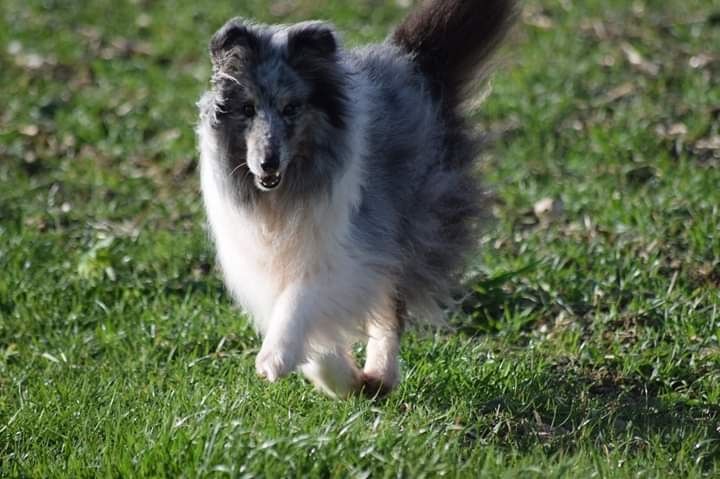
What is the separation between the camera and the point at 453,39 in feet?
17.7

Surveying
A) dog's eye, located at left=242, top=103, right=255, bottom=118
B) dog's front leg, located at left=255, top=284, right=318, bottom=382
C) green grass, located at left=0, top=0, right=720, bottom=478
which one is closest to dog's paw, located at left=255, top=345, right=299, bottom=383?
dog's front leg, located at left=255, top=284, right=318, bottom=382

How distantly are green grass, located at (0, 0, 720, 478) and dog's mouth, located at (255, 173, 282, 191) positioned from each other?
31.3 inches

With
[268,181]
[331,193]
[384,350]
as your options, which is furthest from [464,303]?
[268,181]

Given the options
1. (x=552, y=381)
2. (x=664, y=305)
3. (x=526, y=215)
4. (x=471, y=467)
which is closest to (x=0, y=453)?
(x=471, y=467)

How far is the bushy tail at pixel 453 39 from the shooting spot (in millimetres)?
5352

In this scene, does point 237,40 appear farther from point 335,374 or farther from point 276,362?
point 335,374

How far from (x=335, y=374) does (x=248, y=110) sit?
1164 mm

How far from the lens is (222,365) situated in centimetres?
517


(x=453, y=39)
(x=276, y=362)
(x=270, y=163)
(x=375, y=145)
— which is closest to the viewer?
(x=270, y=163)

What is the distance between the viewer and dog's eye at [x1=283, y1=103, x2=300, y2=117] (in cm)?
442

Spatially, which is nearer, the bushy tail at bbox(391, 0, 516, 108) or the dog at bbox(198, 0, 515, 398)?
the dog at bbox(198, 0, 515, 398)

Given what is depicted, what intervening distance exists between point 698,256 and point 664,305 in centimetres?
53

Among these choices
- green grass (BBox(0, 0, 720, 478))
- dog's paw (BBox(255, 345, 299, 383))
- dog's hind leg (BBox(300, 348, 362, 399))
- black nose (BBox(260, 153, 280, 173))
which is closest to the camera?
green grass (BBox(0, 0, 720, 478))

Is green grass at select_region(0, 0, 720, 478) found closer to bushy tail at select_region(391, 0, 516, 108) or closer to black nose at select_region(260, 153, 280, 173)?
bushy tail at select_region(391, 0, 516, 108)
